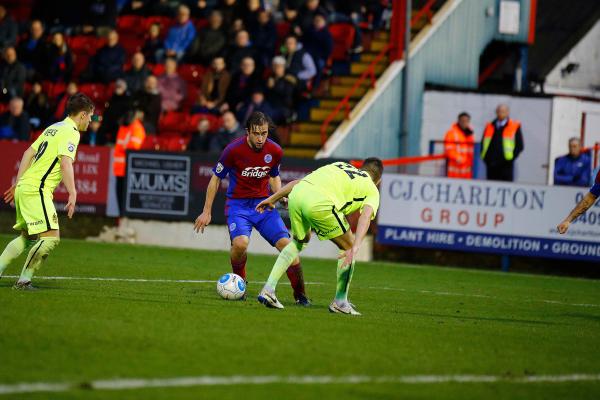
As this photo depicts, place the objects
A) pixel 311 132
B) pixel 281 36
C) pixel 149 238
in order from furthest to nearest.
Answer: pixel 281 36, pixel 311 132, pixel 149 238

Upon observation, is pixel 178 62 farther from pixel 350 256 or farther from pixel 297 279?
pixel 350 256

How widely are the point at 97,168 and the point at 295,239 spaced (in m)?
12.0

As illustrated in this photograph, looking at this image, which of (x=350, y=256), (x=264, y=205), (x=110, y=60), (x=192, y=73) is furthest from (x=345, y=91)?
(x=350, y=256)

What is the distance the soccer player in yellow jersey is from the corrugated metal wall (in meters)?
12.6

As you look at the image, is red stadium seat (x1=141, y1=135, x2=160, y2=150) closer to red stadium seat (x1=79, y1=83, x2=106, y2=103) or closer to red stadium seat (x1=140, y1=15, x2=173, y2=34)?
red stadium seat (x1=79, y1=83, x2=106, y2=103)

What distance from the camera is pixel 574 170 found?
21.9 meters

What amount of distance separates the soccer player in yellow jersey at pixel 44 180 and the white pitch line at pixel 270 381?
490cm

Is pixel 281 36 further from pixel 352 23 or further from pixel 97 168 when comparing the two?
pixel 97 168

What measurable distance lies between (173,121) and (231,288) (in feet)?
44.9

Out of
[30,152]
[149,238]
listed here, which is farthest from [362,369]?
[149,238]

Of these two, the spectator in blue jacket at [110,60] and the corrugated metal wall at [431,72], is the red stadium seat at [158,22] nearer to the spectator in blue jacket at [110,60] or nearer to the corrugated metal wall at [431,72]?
the spectator in blue jacket at [110,60]

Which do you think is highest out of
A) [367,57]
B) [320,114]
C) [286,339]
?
[367,57]

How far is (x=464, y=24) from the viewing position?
27.3m

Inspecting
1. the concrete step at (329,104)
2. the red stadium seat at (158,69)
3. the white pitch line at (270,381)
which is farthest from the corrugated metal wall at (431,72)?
the white pitch line at (270,381)
